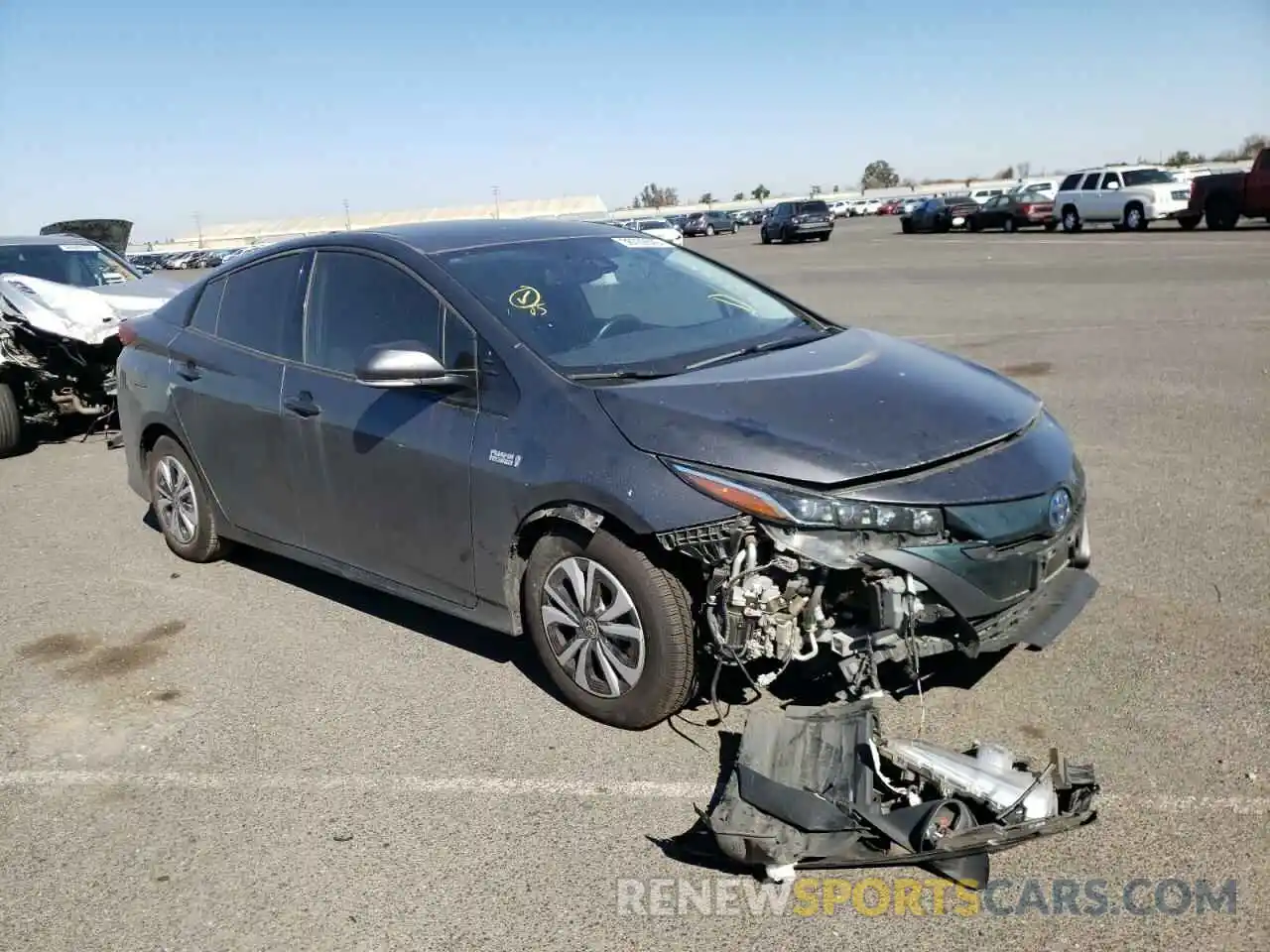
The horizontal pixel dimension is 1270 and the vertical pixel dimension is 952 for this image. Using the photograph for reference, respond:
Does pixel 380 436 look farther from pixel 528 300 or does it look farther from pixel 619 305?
pixel 619 305

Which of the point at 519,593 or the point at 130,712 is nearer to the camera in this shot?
the point at 519,593

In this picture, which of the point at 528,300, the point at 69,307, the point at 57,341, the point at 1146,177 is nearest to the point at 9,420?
the point at 57,341

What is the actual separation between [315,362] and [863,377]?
94.8 inches

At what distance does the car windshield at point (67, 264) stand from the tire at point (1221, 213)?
27021 mm

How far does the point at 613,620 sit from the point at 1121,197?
32.9 meters

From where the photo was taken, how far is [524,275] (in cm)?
464

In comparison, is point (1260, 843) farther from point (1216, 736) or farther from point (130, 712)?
point (130, 712)

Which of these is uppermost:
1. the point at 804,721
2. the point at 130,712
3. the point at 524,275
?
the point at 524,275

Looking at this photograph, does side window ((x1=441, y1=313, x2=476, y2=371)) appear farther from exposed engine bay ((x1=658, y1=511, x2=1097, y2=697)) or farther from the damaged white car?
the damaged white car

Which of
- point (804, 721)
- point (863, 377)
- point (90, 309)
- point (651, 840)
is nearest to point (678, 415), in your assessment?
point (863, 377)

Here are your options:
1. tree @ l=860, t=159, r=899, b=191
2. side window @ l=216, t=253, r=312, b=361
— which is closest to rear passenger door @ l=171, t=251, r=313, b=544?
side window @ l=216, t=253, r=312, b=361

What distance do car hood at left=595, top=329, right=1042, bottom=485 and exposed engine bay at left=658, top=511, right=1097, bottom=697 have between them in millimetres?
218

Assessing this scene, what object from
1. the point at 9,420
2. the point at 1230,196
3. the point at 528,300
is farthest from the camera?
the point at 1230,196

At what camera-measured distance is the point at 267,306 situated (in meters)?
5.32
